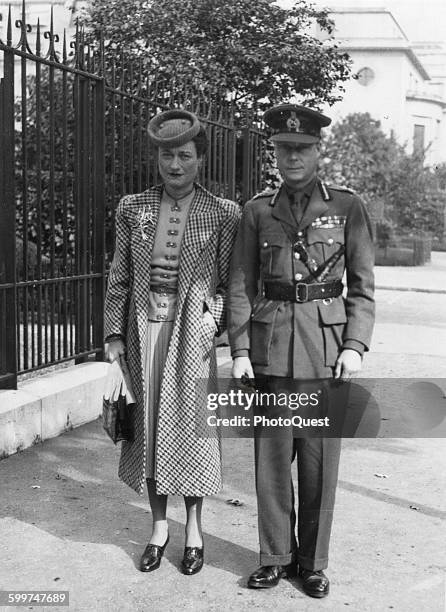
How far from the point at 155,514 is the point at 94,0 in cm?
1126

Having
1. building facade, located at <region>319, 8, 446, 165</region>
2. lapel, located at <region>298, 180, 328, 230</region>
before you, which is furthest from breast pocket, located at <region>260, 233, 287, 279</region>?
building facade, located at <region>319, 8, 446, 165</region>

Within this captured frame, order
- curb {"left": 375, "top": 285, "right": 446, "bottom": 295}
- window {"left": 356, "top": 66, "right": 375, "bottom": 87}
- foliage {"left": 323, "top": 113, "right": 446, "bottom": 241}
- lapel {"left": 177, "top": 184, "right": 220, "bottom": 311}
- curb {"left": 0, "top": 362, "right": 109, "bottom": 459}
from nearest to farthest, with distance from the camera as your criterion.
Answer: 1. lapel {"left": 177, "top": 184, "right": 220, "bottom": 311}
2. curb {"left": 0, "top": 362, "right": 109, "bottom": 459}
3. curb {"left": 375, "top": 285, "right": 446, "bottom": 295}
4. foliage {"left": 323, "top": 113, "right": 446, "bottom": 241}
5. window {"left": 356, "top": 66, "right": 375, "bottom": 87}

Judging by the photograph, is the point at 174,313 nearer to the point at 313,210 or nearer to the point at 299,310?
the point at 299,310

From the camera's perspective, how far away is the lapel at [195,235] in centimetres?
394

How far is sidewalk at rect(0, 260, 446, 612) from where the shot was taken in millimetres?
3738

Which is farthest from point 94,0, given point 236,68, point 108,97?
point 108,97

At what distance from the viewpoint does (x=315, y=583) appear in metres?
3.77

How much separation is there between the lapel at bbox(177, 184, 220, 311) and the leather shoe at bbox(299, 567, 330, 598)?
4.12 ft

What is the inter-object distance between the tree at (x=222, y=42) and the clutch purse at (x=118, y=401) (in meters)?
9.16

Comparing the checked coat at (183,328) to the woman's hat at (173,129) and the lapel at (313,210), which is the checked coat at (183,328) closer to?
the woman's hat at (173,129)

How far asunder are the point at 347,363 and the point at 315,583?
939 millimetres

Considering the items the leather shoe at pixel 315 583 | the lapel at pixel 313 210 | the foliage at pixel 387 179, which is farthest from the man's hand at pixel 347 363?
the foliage at pixel 387 179

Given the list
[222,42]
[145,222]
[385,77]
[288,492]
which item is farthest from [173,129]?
[385,77]

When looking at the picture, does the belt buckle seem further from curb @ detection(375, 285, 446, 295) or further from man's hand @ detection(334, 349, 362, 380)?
curb @ detection(375, 285, 446, 295)
